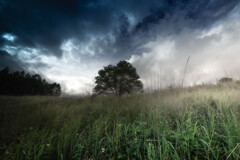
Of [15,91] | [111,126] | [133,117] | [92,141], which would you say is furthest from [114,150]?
[15,91]

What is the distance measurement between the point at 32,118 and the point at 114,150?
347 centimetres

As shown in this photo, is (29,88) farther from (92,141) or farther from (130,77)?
(92,141)

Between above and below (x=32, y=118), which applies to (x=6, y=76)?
above

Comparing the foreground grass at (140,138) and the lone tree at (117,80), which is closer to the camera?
the foreground grass at (140,138)

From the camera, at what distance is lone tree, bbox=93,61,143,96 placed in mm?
14141

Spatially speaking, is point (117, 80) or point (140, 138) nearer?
point (140, 138)

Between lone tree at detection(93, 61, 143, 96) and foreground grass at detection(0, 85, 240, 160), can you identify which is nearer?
foreground grass at detection(0, 85, 240, 160)

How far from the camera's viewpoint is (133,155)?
1.47 m

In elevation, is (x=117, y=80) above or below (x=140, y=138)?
above

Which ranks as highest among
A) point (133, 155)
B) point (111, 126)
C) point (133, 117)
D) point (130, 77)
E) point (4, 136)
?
point (130, 77)

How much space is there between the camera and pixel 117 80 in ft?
48.1

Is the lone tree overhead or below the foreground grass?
overhead

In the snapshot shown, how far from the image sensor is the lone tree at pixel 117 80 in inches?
557

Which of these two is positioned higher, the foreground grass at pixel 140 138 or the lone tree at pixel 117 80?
the lone tree at pixel 117 80
